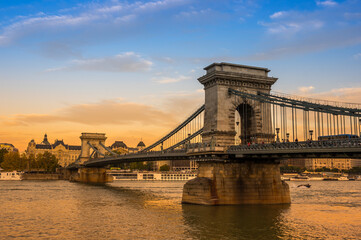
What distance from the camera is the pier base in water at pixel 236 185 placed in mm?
43000

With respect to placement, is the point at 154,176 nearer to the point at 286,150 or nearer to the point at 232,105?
the point at 232,105

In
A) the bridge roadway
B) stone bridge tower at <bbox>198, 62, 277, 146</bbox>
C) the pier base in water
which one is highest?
stone bridge tower at <bbox>198, 62, 277, 146</bbox>

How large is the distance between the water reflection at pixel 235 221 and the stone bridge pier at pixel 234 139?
161 cm

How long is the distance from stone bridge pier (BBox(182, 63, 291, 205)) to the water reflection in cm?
161

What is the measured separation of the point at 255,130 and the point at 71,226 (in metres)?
25.0

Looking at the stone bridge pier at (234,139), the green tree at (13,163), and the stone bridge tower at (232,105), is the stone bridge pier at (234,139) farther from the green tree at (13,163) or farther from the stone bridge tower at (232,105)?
the green tree at (13,163)

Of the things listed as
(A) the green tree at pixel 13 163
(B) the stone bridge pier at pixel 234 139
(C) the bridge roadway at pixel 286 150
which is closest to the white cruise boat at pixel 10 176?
(A) the green tree at pixel 13 163

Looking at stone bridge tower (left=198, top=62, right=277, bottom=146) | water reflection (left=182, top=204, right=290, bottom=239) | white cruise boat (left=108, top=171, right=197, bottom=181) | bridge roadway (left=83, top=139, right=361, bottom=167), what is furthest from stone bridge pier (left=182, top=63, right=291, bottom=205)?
white cruise boat (left=108, top=171, right=197, bottom=181)

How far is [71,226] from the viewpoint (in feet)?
108

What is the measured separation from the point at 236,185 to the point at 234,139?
570 cm

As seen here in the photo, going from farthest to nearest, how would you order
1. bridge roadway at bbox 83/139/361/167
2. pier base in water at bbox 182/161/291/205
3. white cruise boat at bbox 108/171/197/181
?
white cruise boat at bbox 108/171/197/181 → pier base in water at bbox 182/161/291/205 → bridge roadway at bbox 83/139/361/167

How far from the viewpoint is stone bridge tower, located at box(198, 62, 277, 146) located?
151 feet

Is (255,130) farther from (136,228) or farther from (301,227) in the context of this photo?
(136,228)

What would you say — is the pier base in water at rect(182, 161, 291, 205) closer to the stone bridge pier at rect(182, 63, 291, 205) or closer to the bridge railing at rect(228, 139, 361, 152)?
the stone bridge pier at rect(182, 63, 291, 205)
